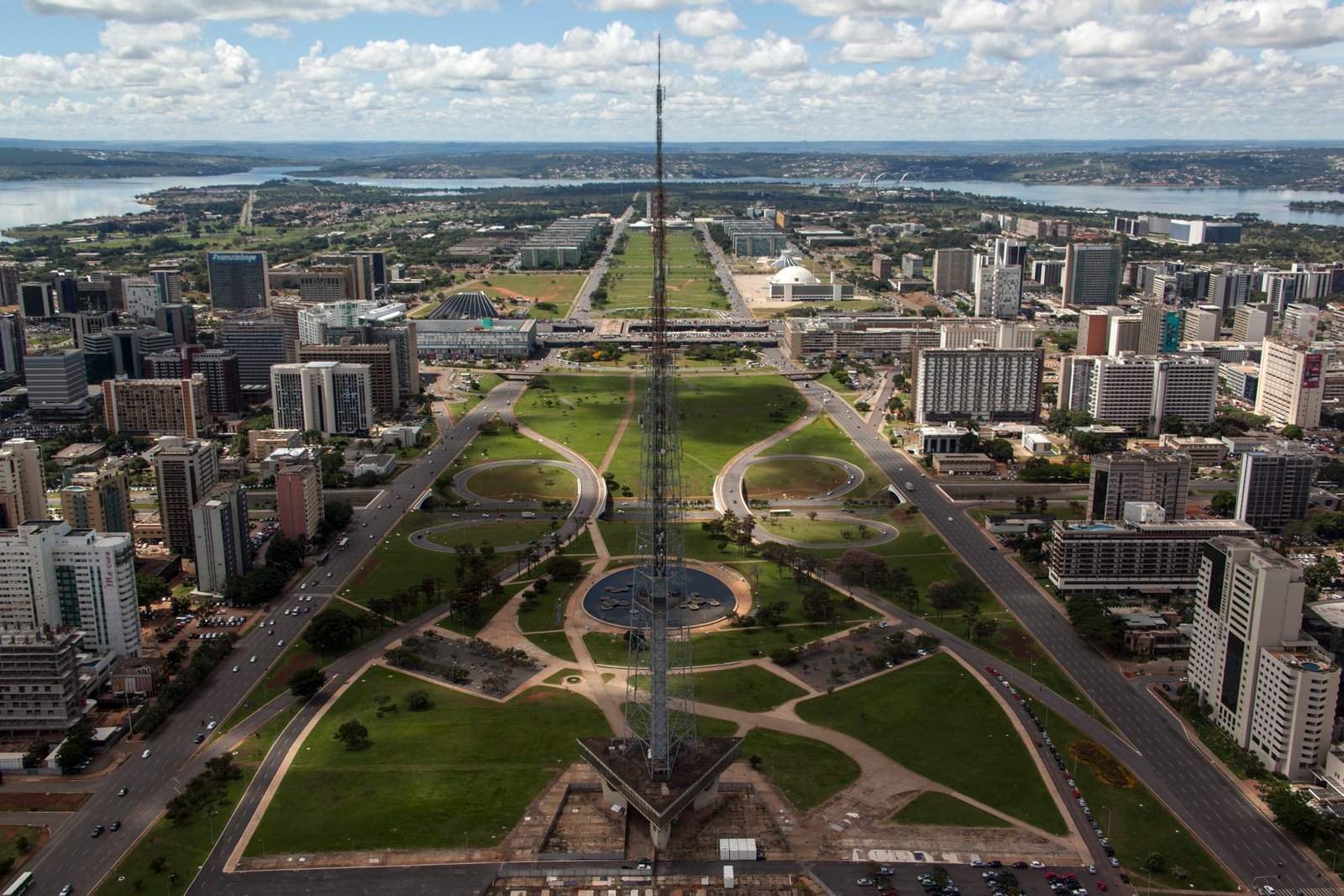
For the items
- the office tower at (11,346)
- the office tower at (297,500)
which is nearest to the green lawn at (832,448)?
the office tower at (297,500)

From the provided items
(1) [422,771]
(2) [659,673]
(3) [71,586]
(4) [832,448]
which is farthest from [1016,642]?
(3) [71,586]

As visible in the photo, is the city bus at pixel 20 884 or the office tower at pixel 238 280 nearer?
the city bus at pixel 20 884

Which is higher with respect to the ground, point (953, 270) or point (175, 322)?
point (953, 270)

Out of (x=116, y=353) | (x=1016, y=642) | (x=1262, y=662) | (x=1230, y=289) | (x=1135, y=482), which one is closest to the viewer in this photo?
(x=1262, y=662)

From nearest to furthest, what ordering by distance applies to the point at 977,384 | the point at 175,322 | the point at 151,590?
the point at 151,590, the point at 977,384, the point at 175,322

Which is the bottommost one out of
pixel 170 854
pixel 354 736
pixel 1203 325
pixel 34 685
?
pixel 170 854

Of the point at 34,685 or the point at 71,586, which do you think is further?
the point at 71,586

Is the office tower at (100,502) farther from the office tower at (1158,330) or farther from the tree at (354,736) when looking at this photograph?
the office tower at (1158,330)

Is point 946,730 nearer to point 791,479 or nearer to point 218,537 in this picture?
point 791,479
